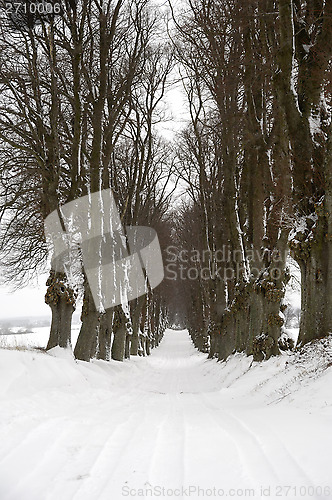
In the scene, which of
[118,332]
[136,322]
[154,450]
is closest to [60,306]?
[154,450]

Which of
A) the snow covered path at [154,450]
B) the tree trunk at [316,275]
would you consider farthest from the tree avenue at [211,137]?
the snow covered path at [154,450]

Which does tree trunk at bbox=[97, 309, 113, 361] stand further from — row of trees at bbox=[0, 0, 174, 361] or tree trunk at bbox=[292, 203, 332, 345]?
tree trunk at bbox=[292, 203, 332, 345]

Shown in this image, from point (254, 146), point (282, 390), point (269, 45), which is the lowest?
point (282, 390)

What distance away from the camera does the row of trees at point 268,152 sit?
6.44 meters

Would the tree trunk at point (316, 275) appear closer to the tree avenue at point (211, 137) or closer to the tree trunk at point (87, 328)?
the tree avenue at point (211, 137)

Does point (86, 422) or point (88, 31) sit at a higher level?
point (88, 31)

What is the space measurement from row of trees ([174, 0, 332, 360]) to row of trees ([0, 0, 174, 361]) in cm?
200

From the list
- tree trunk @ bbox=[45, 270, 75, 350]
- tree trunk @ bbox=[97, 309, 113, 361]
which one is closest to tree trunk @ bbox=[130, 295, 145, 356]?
tree trunk @ bbox=[97, 309, 113, 361]

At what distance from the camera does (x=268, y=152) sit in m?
9.55

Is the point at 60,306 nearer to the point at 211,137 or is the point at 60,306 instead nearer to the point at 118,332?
the point at 118,332

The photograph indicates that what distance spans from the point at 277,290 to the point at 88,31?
874 centimetres

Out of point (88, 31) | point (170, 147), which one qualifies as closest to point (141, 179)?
point (170, 147)

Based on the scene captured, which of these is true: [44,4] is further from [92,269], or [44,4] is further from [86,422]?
[86,422]

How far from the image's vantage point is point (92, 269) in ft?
32.6
